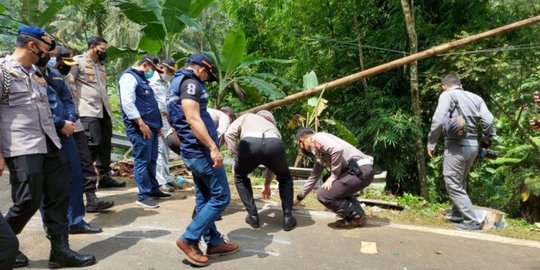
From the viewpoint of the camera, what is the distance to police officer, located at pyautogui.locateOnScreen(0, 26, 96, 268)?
125 inches

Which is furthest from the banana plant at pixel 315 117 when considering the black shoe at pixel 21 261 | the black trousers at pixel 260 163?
the black shoe at pixel 21 261

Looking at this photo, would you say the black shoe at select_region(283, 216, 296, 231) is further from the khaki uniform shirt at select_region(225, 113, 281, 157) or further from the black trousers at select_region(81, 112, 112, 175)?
the black trousers at select_region(81, 112, 112, 175)

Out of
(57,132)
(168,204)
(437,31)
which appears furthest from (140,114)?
(437,31)

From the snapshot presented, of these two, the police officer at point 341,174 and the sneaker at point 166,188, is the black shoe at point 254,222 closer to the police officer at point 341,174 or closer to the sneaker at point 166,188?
the police officer at point 341,174

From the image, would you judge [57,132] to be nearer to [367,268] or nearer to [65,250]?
[65,250]

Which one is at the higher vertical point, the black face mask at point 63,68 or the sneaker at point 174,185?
the black face mask at point 63,68

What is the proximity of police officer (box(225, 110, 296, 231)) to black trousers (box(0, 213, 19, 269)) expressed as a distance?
2.31m

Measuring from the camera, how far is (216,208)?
3.75 metres

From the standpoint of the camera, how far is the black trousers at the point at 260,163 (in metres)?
4.53

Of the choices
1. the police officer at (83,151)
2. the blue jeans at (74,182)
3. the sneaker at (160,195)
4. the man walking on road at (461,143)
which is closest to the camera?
the blue jeans at (74,182)

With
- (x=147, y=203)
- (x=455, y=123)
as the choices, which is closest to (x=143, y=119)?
(x=147, y=203)

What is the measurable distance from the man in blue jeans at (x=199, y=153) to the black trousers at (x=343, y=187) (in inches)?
55.2

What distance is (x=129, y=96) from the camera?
5250 millimetres

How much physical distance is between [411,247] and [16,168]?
143 inches
